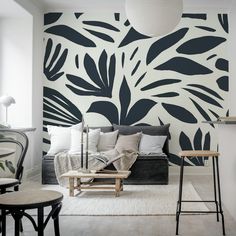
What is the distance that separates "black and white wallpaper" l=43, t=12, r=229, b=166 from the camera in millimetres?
7191

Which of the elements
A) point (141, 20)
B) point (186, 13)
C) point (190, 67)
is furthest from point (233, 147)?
point (186, 13)

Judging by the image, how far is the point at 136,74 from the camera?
23.8 ft

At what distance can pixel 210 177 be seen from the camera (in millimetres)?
6844

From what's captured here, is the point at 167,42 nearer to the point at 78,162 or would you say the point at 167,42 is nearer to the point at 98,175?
the point at 78,162

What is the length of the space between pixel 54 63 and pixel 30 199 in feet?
17.6

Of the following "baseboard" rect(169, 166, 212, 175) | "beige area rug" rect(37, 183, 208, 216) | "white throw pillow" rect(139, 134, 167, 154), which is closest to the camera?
"beige area rug" rect(37, 183, 208, 216)

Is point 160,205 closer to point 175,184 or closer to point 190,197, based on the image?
point 190,197

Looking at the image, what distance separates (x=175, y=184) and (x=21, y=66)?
10.6 ft

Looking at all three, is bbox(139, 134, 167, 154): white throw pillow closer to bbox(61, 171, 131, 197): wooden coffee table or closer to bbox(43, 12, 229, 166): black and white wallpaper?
bbox(43, 12, 229, 166): black and white wallpaper

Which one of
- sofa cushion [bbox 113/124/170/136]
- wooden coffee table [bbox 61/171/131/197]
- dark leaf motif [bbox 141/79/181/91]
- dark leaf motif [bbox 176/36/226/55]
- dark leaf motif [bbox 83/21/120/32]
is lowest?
wooden coffee table [bbox 61/171/131/197]

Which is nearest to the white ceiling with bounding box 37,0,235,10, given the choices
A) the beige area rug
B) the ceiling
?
the ceiling

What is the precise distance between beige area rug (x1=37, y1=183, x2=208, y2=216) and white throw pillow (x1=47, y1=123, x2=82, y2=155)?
2.47 ft

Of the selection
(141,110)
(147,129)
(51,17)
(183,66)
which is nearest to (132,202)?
(147,129)

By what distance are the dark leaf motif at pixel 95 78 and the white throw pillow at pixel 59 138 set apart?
80 centimetres
